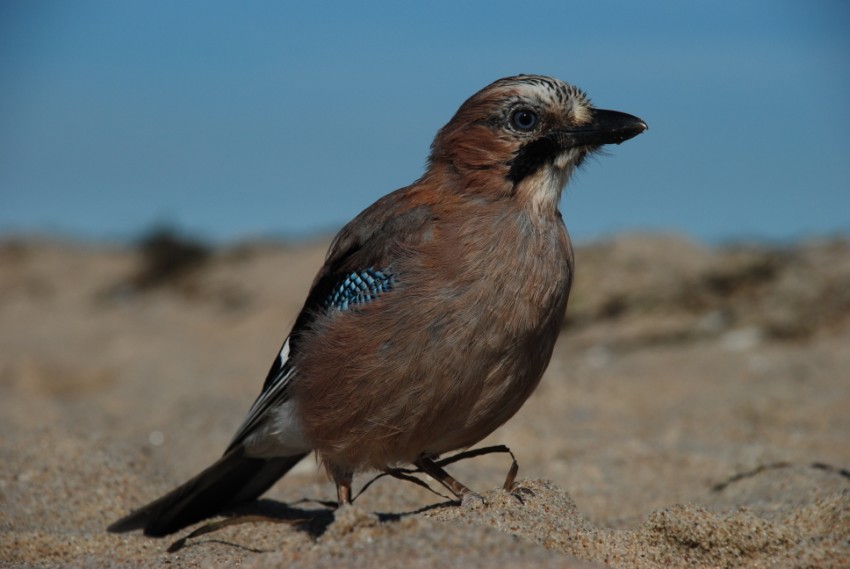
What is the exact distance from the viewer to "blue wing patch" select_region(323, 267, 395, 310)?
4895 mm

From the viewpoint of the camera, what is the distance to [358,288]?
504 centimetres

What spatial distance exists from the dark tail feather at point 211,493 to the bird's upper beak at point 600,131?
230 centimetres

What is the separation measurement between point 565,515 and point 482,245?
126 cm

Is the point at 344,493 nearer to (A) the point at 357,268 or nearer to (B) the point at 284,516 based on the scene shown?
(B) the point at 284,516

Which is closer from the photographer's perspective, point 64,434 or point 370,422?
point 370,422

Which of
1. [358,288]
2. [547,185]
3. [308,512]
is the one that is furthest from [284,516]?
[547,185]

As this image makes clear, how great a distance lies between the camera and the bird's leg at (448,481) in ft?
15.0

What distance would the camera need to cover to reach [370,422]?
15.6ft

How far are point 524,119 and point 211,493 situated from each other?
260cm

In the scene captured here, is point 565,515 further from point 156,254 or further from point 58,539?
point 156,254

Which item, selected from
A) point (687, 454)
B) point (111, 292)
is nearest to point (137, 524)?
point (687, 454)

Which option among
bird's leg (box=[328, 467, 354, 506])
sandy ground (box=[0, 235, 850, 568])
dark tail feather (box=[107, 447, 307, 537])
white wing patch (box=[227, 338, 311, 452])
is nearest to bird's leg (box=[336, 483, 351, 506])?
bird's leg (box=[328, 467, 354, 506])

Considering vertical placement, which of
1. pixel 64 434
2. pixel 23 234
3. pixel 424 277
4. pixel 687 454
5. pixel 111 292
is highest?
pixel 23 234

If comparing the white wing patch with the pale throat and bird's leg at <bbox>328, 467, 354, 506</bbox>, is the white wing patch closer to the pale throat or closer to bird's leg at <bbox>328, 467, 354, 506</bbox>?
bird's leg at <bbox>328, 467, 354, 506</bbox>
